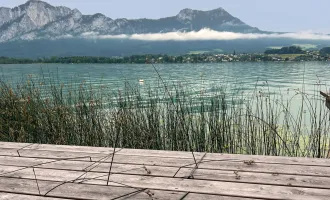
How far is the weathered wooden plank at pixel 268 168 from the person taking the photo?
174cm

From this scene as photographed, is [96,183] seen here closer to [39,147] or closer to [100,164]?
[100,164]

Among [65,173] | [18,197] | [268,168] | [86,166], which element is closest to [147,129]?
[86,166]

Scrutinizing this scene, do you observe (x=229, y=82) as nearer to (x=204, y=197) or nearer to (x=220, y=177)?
(x=220, y=177)

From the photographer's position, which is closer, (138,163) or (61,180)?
(61,180)

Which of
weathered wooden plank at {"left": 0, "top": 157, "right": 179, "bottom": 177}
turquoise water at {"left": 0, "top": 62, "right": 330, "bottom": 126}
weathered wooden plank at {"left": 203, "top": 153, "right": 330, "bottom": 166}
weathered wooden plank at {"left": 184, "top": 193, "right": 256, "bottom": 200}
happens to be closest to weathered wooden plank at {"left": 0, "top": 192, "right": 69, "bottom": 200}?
weathered wooden plank at {"left": 0, "top": 157, "right": 179, "bottom": 177}

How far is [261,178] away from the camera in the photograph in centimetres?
167

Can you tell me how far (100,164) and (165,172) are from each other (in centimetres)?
43

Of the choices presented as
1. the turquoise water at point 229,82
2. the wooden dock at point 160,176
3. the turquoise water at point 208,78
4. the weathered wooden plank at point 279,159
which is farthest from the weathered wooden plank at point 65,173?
the turquoise water at point 208,78

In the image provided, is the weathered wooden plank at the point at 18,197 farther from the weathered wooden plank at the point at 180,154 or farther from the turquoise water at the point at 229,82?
the turquoise water at the point at 229,82

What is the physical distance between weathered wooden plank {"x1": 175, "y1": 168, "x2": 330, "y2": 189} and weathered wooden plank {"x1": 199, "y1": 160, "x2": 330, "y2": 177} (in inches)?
2.0

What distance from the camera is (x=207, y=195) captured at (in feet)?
4.92

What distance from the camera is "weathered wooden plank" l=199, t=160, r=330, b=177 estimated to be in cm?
174

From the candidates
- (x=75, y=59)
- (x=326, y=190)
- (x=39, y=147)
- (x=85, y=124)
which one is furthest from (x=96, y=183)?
(x=75, y=59)

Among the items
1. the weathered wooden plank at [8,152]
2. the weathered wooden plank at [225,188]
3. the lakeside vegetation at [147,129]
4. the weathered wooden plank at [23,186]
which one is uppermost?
the weathered wooden plank at [225,188]
